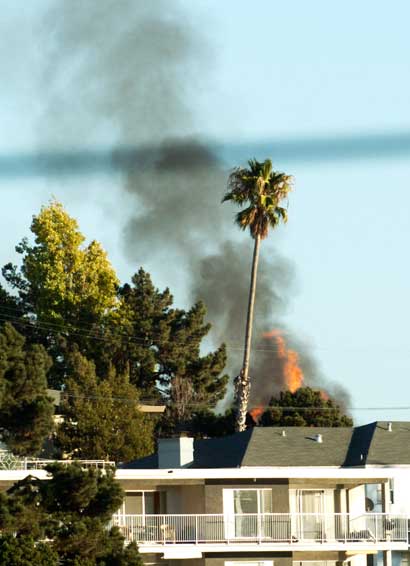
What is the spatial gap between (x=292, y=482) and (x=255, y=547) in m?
3.31

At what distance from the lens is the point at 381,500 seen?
6384cm

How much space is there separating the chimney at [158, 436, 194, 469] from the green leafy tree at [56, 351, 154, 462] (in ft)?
56.3

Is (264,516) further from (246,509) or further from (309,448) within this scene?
(309,448)

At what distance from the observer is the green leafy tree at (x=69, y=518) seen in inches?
1902

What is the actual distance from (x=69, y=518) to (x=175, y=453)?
20493mm

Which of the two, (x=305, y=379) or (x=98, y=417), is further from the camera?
(x=305, y=379)

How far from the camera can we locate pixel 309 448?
2803 inches

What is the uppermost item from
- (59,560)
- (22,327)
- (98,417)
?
(22,327)

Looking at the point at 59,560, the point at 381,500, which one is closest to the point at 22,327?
the point at 381,500

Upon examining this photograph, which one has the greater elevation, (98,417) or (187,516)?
(98,417)

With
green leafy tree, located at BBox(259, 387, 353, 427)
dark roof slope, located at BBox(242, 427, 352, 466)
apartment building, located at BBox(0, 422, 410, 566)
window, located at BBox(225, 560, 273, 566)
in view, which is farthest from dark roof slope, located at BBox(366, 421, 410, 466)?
green leafy tree, located at BBox(259, 387, 353, 427)

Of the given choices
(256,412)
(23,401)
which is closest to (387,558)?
(23,401)

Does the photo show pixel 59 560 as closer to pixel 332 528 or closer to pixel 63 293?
pixel 332 528

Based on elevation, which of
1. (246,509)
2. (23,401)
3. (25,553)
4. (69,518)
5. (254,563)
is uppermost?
(23,401)
